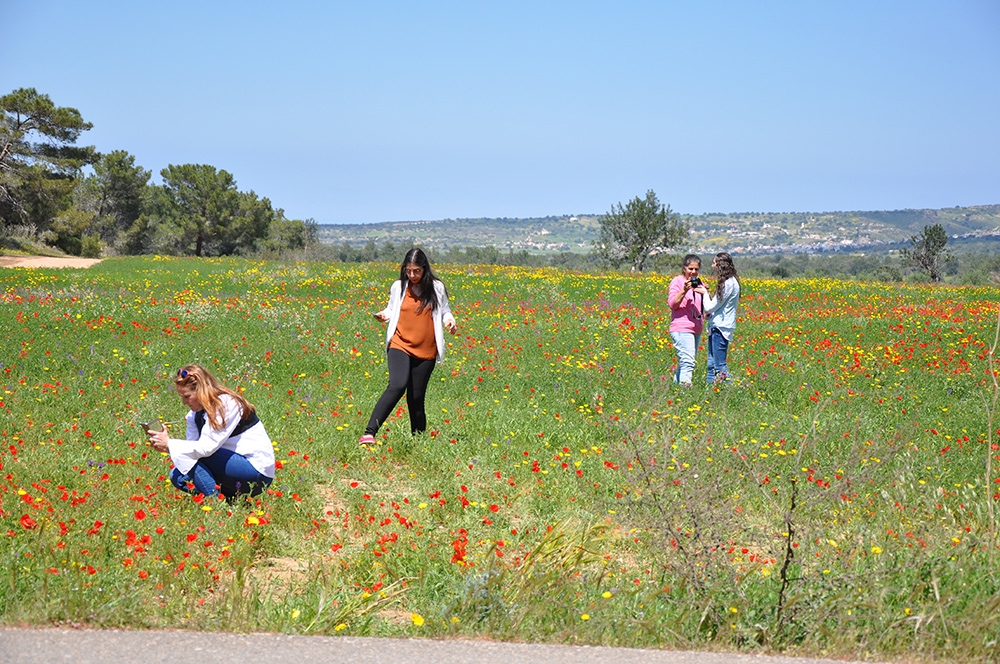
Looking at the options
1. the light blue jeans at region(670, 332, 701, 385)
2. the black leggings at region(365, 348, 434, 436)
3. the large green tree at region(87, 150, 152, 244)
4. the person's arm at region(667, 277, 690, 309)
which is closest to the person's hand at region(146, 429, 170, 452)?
the black leggings at region(365, 348, 434, 436)

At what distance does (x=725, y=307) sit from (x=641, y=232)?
196ft

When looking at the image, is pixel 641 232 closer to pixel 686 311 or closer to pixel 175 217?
pixel 175 217

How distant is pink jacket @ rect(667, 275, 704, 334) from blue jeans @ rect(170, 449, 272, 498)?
6.00 m

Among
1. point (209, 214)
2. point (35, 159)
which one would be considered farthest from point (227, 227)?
point (35, 159)

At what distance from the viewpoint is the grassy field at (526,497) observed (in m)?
4.02

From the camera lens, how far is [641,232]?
69.2 metres

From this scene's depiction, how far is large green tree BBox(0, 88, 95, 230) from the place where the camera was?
3712 centimetres

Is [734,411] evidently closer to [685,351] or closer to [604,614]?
[685,351]

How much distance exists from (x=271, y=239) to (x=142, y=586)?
69.5m

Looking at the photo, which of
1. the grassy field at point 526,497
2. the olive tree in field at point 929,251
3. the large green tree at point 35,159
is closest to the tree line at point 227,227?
the olive tree in field at point 929,251

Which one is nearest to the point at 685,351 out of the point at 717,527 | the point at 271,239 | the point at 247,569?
the point at 717,527

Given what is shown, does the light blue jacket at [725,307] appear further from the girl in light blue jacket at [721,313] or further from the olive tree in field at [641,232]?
the olive tree in field at [641,232]

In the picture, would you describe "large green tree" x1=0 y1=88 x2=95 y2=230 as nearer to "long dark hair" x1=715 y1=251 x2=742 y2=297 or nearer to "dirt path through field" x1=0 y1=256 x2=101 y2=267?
"dirt path through field" x1=0 y1=256 x2=101 y2=267

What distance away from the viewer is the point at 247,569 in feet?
15.7
